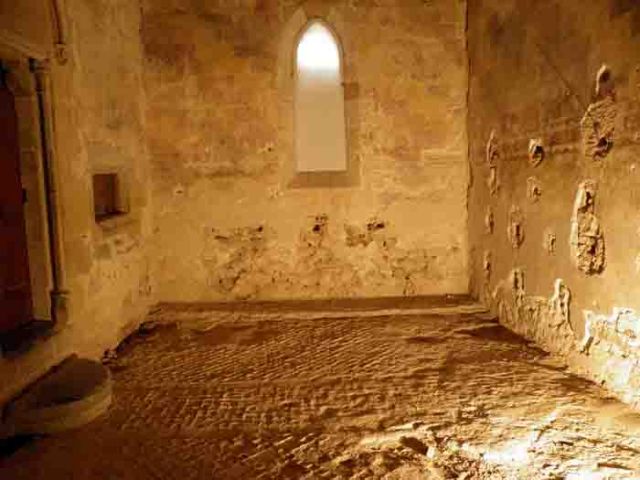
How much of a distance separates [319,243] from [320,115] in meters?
2.78

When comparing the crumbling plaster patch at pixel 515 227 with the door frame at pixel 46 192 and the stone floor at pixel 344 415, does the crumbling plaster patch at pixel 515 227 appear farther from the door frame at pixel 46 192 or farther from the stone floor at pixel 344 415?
the door frame at pixel 46 192

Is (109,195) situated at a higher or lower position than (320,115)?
lower

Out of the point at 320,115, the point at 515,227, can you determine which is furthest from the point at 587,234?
the point at 320,115

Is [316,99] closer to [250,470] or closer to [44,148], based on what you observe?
[44,148]

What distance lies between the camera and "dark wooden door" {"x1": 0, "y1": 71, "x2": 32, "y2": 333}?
11.0ft

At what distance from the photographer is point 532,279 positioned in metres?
4.37

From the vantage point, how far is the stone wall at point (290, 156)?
581cm

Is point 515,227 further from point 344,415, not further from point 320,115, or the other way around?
point 320,115

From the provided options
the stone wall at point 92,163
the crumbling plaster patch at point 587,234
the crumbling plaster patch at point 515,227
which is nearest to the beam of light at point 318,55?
the stone wall at point 92,163

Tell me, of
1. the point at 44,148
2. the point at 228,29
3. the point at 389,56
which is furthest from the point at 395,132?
the point at 44,148

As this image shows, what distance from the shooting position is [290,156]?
596 cm

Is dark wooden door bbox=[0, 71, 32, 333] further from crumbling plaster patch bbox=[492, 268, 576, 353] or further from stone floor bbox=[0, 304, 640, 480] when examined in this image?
crumbling plaster patch bbox=[492, 268, 576, 353]

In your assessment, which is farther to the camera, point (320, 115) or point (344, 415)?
point (320, 115)

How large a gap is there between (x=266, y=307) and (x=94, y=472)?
3.22m
